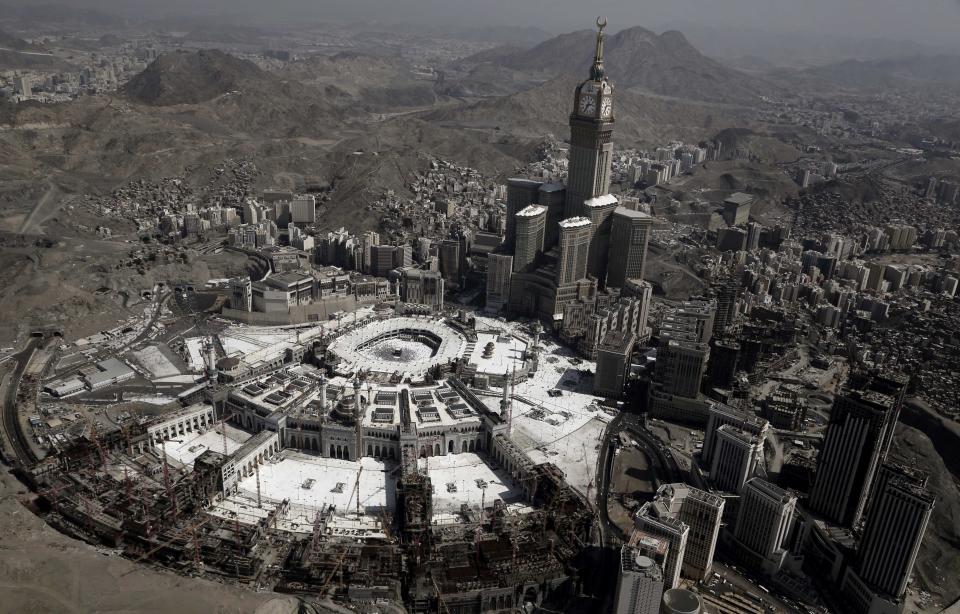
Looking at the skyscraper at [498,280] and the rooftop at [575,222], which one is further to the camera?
the skyscraper at [498,280]

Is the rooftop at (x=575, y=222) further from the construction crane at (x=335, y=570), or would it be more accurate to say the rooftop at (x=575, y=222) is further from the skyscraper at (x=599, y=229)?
the construction crane at (x=335, y=570)

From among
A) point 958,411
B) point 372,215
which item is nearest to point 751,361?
point 958,411

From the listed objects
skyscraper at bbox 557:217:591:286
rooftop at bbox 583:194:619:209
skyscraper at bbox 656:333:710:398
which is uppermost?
rooftop at bbox 583:194:619:209

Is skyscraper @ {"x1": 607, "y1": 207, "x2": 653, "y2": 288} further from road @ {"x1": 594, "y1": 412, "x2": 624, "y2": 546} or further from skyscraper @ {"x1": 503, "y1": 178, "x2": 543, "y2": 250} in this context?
road @ {"x1": 594, "y1": 412, "x2": 624, "y2": 546}

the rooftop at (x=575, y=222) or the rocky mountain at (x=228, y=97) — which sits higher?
the rocky mountain at (x=228, y=97)

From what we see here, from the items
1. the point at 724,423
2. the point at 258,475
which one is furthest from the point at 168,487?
the point at 724,423

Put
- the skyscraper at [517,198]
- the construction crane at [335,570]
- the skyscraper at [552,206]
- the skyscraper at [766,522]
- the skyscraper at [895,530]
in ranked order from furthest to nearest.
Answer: the skyscraper at [517,198] < the skyscraper at [552,206] < the skyscraper at [766,522] < the skyscraper at [895,530] < the construction crane at [335,570]

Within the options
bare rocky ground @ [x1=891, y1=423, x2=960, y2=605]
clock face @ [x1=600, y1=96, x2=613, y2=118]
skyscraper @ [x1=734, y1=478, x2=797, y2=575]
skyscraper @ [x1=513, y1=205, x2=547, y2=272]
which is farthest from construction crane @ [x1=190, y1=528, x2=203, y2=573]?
clock face @ [x1=600, y1=96, x2=613, y2=118]

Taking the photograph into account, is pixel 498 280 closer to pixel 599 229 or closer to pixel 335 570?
pixel 599 229

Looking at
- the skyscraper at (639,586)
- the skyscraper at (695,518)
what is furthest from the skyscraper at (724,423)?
the skyscraper at (639,586)
